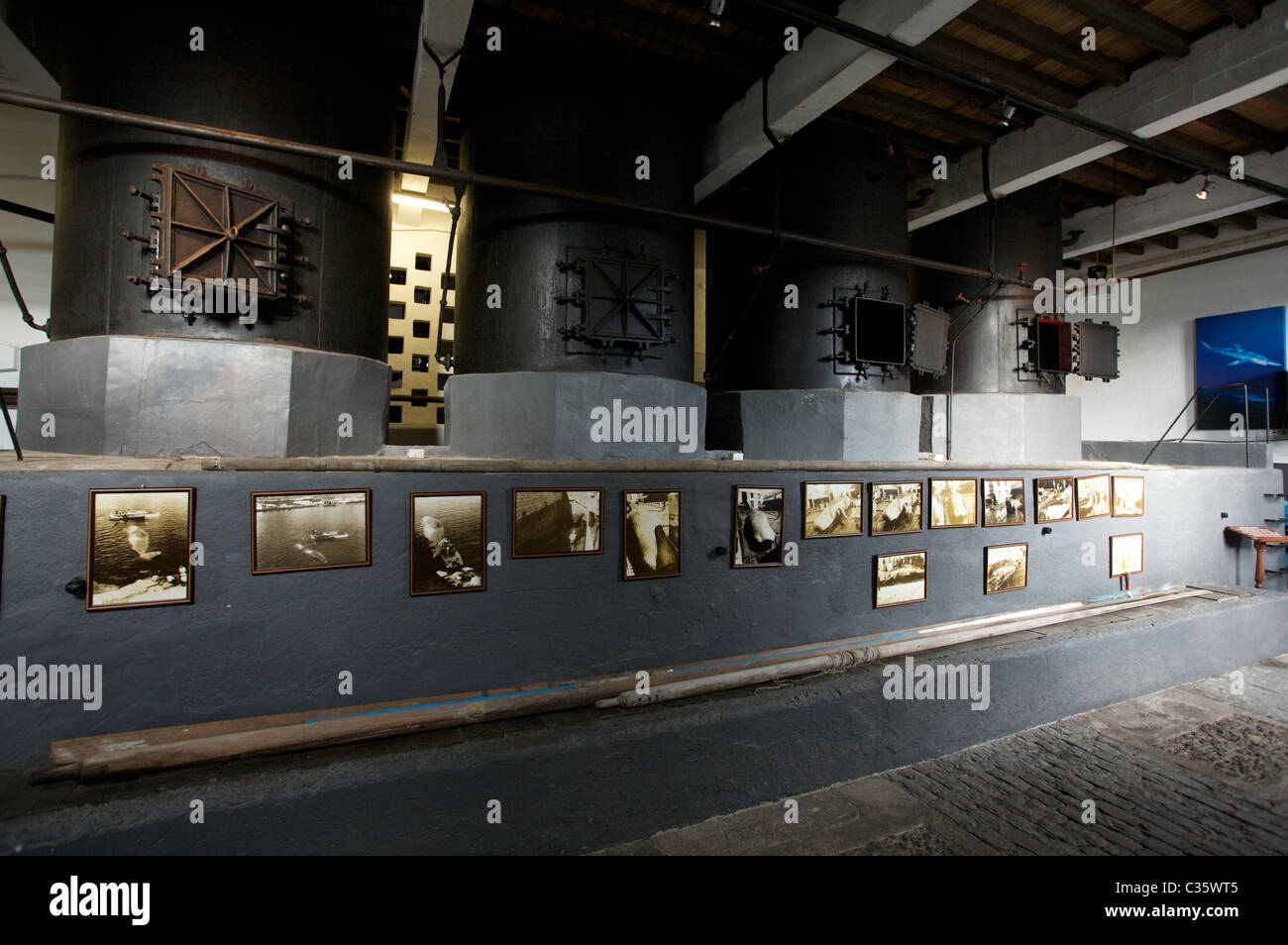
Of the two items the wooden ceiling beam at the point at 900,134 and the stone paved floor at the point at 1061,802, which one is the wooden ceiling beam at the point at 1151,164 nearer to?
the wooden ceiling beam at the point at 900,134

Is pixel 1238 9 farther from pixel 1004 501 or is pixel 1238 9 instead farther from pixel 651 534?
pixel 651 534

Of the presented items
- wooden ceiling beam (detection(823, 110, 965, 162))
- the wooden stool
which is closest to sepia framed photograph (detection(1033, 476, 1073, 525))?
the wooden stool

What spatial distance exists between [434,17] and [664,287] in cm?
279

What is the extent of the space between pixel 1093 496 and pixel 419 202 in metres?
9.54

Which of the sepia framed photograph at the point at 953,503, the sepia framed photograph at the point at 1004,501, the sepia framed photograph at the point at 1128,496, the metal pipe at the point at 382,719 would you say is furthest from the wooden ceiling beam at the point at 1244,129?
the metal pipe at the point at 382,719

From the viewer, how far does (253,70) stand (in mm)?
4621

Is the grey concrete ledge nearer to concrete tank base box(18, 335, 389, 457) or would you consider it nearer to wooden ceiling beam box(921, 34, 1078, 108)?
concrete tank base box(18, 335, 389, 457)

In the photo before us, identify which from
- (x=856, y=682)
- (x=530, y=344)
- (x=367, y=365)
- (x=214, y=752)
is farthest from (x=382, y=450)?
(x=856, y=682)

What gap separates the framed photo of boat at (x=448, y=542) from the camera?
394cm

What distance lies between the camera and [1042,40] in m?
6.32

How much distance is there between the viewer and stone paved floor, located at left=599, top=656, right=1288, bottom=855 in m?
4.05

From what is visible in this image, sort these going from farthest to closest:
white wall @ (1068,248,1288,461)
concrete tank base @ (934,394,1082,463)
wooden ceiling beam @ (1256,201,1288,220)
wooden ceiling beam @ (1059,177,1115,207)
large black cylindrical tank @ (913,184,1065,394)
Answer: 1. white wall @ (1068,248,1288,461)
2. wooden ceiling beam @ (1059,177,1115,207)
3. wooden ceiling beam @ (1256,201,1288,220)
4. large black cylindrical tank @ (913,184,1065,394)
5. concrete tank base @ (934,394,1082,463)

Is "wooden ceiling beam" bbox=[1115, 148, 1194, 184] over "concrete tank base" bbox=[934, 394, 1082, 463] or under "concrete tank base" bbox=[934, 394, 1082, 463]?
over

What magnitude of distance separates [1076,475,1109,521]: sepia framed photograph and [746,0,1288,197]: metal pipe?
3.82 metres
